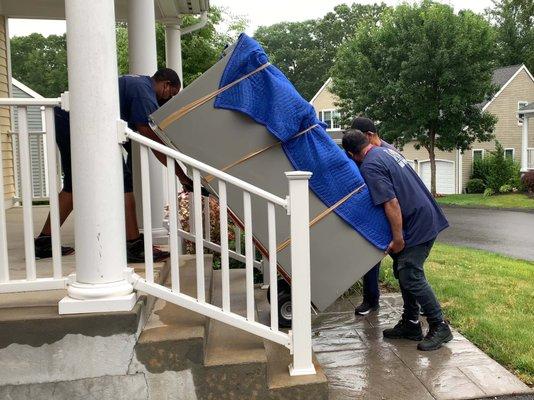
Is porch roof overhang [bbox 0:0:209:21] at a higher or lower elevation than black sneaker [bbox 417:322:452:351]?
higher

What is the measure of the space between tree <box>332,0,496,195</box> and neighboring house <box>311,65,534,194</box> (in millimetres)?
4196

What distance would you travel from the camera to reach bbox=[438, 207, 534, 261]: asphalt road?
36.6 ft

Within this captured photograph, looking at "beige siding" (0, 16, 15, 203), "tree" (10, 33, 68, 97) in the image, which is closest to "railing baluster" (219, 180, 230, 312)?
"beige siding" (0, 16, 15, 203)

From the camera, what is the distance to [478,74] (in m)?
23.5

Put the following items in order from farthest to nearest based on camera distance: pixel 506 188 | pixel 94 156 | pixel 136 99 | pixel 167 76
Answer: pixel 506 188, pixel 167 76, pixel 136 99, pixel 94 156

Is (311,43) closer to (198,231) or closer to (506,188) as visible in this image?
(506,188)

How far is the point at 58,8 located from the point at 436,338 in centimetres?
706

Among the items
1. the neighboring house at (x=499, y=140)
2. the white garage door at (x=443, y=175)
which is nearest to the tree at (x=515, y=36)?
the neighboring house at (x=499, y=140)

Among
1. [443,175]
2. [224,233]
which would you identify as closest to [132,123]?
[224,233]

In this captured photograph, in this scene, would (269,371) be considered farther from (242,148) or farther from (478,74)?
(478,74)

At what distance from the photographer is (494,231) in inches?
547

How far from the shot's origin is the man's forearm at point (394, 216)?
3.85 m

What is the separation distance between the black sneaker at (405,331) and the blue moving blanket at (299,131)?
0.83m

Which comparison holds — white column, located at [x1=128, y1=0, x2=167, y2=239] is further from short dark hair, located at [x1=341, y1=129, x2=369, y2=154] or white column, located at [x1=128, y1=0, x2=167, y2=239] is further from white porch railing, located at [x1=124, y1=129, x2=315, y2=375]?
white porch railing, located at [x1=124, y1=129, x2=315, y2=375]
